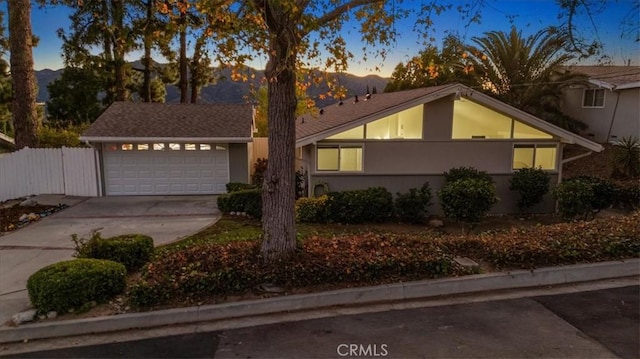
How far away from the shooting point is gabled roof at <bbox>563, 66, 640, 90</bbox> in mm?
19750

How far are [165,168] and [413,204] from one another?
9641mm

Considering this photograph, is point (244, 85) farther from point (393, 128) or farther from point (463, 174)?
point (463, 174)

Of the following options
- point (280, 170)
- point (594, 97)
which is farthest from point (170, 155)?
point (594, 97)

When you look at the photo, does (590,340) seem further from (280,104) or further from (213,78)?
(213,78)

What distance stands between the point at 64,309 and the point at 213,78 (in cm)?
2139

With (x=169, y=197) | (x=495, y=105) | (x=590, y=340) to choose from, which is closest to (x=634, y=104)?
(x=495, y=105)

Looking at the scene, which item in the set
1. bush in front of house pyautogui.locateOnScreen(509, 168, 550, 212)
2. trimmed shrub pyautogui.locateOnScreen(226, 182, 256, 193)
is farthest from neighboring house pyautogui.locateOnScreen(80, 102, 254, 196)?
bush in front of house pyautogui.locateOnScreen(509, 168, 550, 212)

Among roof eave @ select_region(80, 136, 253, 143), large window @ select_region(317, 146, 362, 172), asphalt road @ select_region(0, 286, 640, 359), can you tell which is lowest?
asphalt road @ select_region(0, 286, 640, 359)

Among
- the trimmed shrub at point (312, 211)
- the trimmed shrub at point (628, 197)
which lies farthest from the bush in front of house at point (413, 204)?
the trimmed shrub at point (628, 197)

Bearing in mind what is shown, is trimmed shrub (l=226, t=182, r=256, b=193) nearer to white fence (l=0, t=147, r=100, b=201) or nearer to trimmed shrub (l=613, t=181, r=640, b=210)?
white fence (l=0, t=147, r=100, b=201)

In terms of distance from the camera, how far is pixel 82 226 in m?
11.3

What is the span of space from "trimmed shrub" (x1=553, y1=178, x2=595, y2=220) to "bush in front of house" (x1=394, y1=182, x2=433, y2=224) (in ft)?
12.4

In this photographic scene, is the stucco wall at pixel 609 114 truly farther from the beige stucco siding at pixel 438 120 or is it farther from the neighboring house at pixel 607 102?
the beige stucco siding at pixel 438 120

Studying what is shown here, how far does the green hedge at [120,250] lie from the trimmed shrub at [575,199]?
11.2 m
